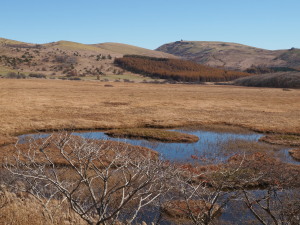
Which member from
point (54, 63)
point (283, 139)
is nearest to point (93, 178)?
point (283, 139)

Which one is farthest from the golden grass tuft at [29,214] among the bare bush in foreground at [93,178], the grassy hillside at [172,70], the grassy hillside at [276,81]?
the grassy hillside at [172,70]

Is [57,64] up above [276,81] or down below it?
above

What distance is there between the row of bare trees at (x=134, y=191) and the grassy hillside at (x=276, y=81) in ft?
251

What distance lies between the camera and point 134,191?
5.65 meters

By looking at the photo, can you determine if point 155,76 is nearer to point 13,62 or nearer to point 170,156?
point 13,62

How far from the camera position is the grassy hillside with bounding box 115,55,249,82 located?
10594 centimetres

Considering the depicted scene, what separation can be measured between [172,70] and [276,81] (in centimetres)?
3994

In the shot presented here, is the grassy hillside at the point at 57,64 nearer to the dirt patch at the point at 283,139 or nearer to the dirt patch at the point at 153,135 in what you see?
the dirt patch at the point at 153,135

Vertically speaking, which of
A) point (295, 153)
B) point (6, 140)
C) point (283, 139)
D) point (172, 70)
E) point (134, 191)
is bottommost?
point (6, 140)

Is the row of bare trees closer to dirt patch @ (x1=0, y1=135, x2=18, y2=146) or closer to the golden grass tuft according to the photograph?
the golden grass tuft

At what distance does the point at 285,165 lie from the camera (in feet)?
59.3

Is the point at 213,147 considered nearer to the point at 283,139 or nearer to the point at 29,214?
the point at 283,139

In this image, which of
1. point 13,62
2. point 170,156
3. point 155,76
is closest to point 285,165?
point 170,156

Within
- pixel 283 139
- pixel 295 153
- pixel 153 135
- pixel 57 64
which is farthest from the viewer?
pixel 57 64
